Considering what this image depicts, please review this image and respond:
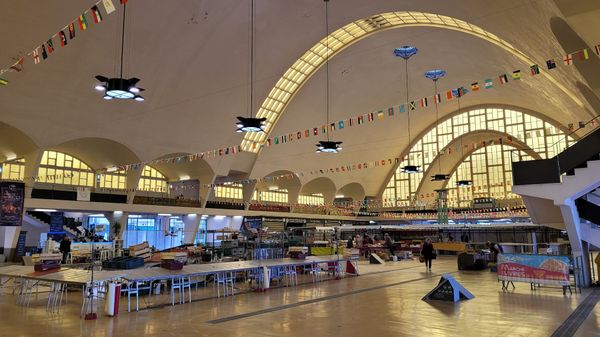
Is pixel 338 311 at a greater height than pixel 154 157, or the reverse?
pixel 154 157

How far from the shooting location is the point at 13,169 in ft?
90.4

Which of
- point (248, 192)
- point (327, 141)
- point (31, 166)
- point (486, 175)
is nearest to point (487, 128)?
point (486, 175)

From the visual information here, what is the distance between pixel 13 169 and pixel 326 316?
89.1 ft

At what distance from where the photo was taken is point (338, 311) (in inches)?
357

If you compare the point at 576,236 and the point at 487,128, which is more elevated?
the point at 487,128

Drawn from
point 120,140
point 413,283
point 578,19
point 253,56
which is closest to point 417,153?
point 253,56

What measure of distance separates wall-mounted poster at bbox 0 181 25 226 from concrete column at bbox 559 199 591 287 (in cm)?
2339

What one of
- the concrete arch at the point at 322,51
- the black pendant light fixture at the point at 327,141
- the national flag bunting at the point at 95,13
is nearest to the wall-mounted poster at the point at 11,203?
the black pendant light fixture at the point at 327,141

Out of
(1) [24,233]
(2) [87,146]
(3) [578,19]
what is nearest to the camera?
(3) [578,19]

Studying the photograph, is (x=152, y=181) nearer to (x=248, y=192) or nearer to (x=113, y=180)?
(x=113, y=180)

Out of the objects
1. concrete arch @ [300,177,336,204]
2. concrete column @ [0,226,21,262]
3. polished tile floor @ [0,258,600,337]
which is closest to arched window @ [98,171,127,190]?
concrete column @ [0,226,21,262]

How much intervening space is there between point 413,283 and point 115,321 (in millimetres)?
9456

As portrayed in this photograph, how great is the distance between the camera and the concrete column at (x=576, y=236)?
11.8m

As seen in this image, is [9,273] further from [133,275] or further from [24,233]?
[24,233]
